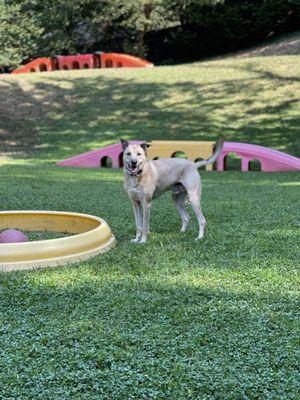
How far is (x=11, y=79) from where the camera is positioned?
2602 centimetres

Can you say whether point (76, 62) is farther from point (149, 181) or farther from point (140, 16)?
point (149, 181)

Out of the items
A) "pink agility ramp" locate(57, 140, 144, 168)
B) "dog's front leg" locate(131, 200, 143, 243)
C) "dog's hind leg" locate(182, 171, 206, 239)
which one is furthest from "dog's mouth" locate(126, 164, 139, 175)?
"pink agility ramp" locate(57, 140, 144, 168)

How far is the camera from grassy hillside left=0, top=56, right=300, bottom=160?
19.9 metres

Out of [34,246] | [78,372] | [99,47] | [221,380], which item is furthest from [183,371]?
[99,47]

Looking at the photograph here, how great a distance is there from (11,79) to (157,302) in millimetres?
23303

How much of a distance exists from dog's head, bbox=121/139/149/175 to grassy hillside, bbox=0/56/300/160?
12.3 metres

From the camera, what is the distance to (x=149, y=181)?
6.54m

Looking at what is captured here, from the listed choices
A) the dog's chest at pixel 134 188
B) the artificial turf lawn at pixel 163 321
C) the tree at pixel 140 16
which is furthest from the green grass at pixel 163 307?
the tree at pixel 140 16

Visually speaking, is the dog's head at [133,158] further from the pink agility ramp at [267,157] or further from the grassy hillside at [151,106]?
the grassy hillside at [151,106]

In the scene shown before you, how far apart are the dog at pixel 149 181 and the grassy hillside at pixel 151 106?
11.6m

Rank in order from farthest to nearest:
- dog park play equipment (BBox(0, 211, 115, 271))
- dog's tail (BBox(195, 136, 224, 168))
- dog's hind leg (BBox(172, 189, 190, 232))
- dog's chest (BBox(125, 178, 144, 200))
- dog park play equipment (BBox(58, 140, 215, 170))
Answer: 1. dog park play equipment (BBox(58, 140, 215, 170))
2. dog's hind leg (BBox(172, 189, 190, 232))
3. dog's tail (BBox(195, 136, 224, 168))
4. dog's chest (BBox(125, 178, 144, 200))
5. dog park play equipment (BBox(0, 211, 115, 271))

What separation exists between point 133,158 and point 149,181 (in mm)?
403

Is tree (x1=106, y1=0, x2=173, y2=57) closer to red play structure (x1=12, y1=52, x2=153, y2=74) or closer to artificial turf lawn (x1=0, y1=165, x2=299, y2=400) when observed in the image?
red play structure (x1=12, y1=52, x2=153, y2=74)

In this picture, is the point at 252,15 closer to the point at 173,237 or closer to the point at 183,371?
the point at 173,237
